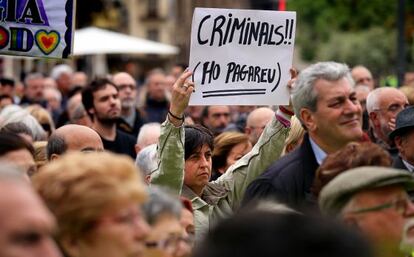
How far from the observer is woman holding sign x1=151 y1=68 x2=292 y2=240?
22.5 feet

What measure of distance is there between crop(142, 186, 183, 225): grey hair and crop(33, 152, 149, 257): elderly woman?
321 millimetres

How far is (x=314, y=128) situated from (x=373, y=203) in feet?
4.84

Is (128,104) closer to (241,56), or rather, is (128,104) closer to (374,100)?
(374,100)

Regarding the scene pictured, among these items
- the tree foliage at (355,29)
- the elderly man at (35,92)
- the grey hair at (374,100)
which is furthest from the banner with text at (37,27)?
the tree foliage at (355,29)

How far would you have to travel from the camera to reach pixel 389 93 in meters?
10.3

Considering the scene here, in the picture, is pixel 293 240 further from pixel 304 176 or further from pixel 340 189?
pixel 304 176

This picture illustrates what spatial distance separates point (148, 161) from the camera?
7664 millimetres

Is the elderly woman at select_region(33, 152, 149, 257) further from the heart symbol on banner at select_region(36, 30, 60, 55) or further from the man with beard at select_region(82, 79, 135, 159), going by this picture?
the man with beard at select_region(82, 79, 135, 159)

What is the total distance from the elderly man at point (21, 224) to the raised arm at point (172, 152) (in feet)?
10.3

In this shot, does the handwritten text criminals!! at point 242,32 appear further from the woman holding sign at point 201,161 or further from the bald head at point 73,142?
the bald head at point 73,142

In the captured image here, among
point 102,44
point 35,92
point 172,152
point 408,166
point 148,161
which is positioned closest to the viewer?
point 172,152

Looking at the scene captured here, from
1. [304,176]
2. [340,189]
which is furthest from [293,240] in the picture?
[304,176]

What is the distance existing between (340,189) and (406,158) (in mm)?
3555

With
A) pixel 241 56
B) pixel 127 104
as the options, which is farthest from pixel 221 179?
pixel 127 104
